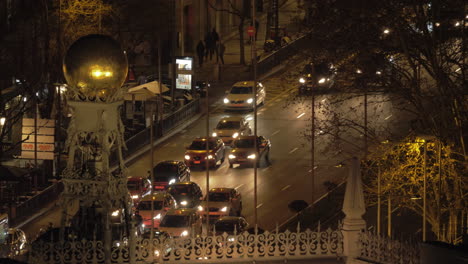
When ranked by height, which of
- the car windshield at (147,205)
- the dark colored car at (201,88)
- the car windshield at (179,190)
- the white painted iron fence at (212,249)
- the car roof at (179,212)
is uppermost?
the dark colored car at (201,88)

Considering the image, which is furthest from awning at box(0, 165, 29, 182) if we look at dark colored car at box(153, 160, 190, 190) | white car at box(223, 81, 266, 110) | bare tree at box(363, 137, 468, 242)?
white car at box(223, 81, 266, 110)

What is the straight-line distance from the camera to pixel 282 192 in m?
41.9

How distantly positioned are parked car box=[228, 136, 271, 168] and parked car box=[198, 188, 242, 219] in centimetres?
639

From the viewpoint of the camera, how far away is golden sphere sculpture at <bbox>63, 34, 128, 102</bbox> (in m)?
15.1

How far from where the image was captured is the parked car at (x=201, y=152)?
4541 cm

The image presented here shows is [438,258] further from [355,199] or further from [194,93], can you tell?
[194,93]

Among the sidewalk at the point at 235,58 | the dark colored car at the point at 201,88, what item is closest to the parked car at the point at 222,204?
the sidewalk at the point at 235,58

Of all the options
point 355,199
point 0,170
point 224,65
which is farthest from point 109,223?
point 224,65

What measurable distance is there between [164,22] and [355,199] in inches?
1917

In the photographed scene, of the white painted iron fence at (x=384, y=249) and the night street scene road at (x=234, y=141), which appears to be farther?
the white painted iron fence at (x=384, y=249)

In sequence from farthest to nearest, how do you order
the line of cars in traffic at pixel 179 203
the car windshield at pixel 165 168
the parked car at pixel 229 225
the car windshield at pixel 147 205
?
the car windshield at pixel 165 168
the car windshield at pixel 147 205
the line of cars in traffic at pixel 179 203
the parked car at pixel 229 225

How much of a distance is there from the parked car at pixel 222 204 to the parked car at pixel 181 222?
2.41 metres

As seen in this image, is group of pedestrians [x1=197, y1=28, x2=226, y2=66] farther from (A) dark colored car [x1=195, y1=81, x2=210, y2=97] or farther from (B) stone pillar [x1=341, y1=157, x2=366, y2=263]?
(B) stone pillar [x1=341, y1=157, x2=366, y2=263]

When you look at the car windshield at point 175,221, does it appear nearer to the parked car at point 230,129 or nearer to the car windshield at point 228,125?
the parked car at point 230,129
